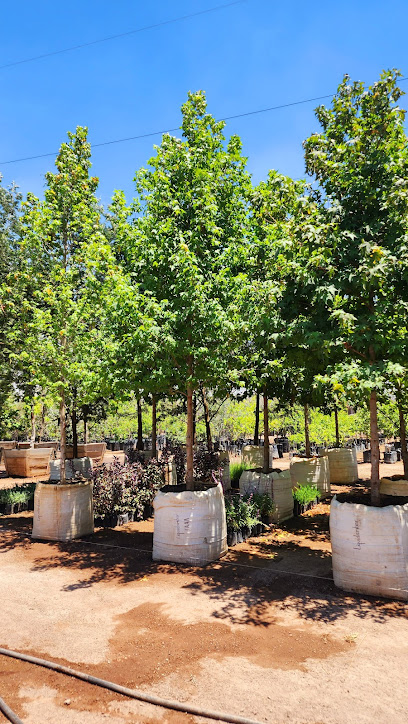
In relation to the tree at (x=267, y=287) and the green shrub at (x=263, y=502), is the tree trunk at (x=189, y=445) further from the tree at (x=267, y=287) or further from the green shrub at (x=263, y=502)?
the green shrub at (x=263, y=502)

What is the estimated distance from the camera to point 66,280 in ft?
30.5

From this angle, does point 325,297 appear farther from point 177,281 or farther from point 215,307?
point 177,281

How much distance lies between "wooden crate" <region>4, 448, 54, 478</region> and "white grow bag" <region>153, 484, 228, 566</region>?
12.3 meters

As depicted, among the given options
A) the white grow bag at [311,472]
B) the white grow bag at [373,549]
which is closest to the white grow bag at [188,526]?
the white grow bag at [373,549]

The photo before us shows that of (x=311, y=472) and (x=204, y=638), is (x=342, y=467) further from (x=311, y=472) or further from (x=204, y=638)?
(x=204, y=638)

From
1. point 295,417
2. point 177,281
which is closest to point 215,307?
point 177,281

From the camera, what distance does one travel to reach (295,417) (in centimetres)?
Result: 2597

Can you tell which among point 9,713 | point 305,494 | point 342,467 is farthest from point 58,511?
point 342,467

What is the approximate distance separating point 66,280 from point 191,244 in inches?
115

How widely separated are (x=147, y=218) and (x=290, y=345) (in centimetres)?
340

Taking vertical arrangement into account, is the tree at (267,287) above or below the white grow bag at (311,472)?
above

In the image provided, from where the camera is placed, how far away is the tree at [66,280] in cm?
890

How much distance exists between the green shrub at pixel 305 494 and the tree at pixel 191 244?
3964 mm

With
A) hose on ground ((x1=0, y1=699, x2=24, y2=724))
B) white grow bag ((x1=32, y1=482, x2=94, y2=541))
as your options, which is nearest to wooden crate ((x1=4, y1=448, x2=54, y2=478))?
white grow bag ((x1=32, y1=482, x2=94, y2=541))
